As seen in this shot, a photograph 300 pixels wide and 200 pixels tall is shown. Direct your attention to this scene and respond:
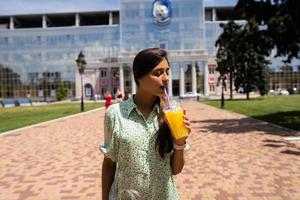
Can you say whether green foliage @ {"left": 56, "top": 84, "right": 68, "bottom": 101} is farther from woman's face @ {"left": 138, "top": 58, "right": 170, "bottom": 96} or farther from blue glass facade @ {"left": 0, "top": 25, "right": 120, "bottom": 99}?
woman's face @ {"left": 138, "top": 58, "right": 170, "bottom": 96}

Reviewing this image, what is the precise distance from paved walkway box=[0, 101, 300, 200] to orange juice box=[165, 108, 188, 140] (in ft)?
16.0

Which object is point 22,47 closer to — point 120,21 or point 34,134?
point 120,21

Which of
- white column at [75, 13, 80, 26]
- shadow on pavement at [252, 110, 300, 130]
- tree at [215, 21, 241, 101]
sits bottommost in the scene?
shadow on pavement at [252, 110, 300, 130]

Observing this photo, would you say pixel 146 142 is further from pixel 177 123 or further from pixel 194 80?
pixel 194 80

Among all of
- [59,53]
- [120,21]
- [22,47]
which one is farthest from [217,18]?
[22,47]

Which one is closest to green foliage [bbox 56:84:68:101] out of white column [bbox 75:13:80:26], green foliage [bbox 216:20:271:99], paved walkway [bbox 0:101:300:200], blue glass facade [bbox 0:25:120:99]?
blue glass facade [bbox 0:25:120:99]

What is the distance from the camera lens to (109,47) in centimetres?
10106

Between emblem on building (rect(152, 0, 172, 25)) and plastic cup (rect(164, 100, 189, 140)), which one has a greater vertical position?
emblem on building (rect(152, 0, 172, 25))

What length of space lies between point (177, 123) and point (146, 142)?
300 mm

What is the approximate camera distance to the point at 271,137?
585 inches

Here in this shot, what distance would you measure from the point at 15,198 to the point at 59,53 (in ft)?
324

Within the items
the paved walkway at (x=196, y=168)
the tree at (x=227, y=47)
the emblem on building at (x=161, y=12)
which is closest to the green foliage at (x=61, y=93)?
the emblem on building at (x=161, y=12)

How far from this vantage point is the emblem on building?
93375mm

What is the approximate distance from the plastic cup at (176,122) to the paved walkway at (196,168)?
16.0ft
